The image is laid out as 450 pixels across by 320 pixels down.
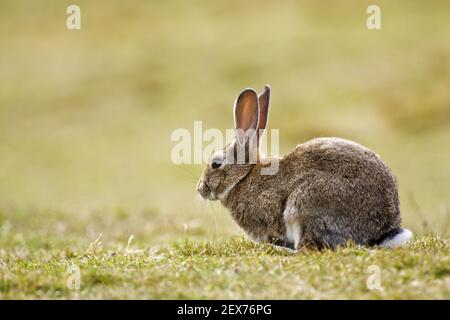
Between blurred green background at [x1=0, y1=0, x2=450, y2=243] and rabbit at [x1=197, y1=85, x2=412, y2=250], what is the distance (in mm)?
7921

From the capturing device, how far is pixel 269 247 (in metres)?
8.45

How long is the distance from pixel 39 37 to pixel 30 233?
3735 centimetres

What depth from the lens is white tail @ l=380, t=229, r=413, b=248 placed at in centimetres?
809

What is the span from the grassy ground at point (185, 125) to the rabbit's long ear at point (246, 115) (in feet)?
4.30

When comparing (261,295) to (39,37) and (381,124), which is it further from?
(39,37)

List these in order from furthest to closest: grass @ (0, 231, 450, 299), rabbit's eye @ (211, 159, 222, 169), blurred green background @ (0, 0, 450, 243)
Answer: blurred green background @ (0, 0, 450, 243)
rabbit's eye @ (211, 159, 222, 169)
grass @ (0, 231, 450, 299)

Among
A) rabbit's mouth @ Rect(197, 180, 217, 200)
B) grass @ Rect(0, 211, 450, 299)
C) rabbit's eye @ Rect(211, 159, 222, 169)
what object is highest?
rabbit's eye @ Rect(211, 159, 222, 169)

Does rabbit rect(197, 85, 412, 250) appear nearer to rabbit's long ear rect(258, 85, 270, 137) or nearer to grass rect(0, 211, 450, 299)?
rabbit's long ear rect(258, 85, 270, 137)

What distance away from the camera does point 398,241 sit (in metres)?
8.11

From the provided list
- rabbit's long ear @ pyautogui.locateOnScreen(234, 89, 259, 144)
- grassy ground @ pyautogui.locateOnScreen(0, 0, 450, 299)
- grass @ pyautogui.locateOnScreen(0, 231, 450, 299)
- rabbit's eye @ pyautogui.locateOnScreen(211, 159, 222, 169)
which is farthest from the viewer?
rabbit's eye @ pyautogui.locateOnScreen(211, 159, 222, 169)

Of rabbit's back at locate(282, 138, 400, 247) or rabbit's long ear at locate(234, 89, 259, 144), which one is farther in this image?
rabbit's long ear at locate(234, 89, 259, 144)

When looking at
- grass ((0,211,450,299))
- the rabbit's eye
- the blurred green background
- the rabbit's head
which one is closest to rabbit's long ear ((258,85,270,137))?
the rabbit's head

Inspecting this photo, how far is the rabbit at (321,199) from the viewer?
26.5 ft
